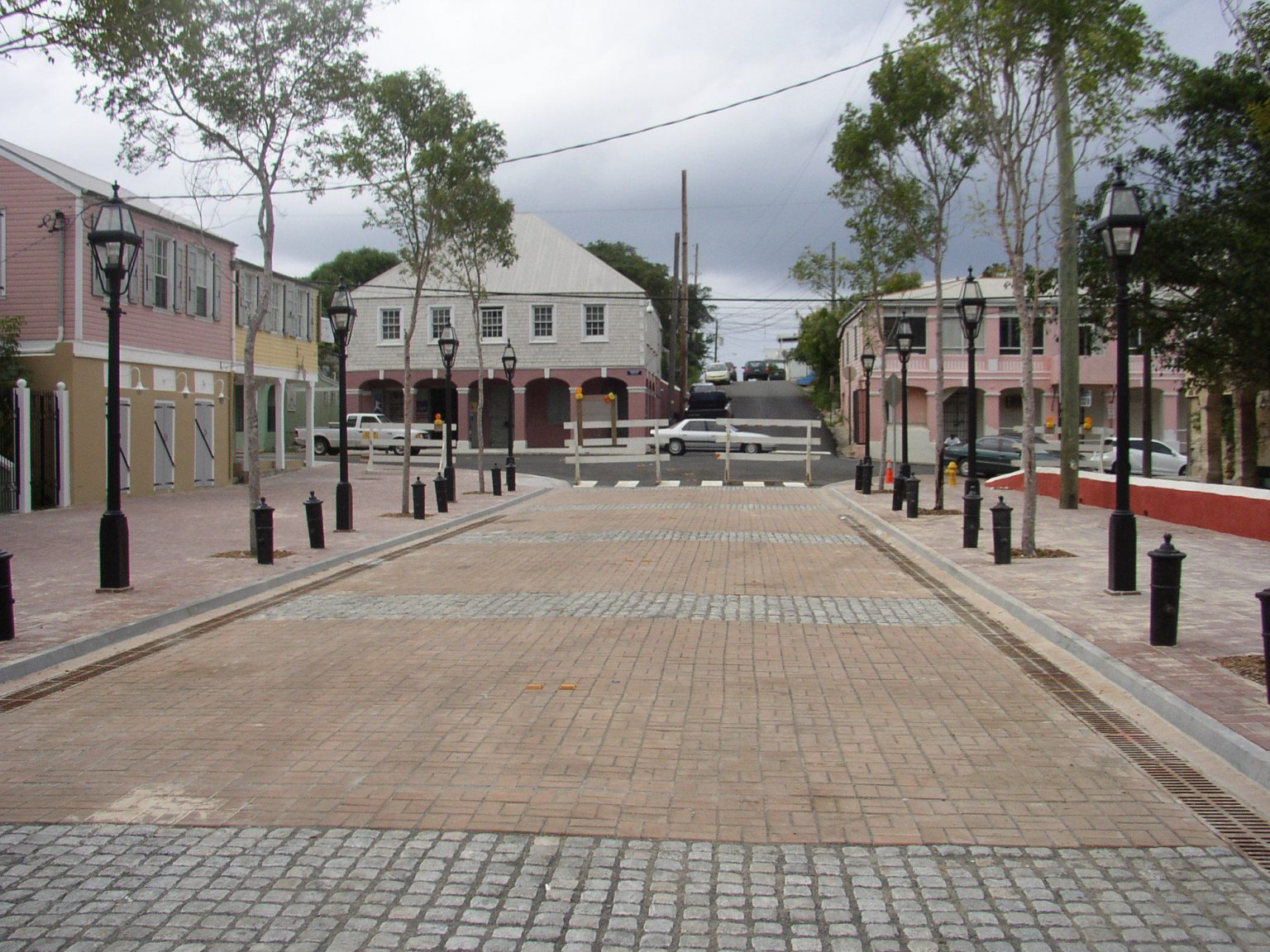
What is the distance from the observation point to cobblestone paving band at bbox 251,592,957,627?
33.5 ft

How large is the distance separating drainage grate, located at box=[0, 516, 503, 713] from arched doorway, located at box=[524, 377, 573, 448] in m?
36.3

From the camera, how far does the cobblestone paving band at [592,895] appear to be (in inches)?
152

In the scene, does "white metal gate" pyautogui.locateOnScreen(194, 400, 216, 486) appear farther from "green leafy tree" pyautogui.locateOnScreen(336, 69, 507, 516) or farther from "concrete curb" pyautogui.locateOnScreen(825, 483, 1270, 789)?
"concrete curb" pyautogui.locateOnScreen(825, 483, 1270, 789)

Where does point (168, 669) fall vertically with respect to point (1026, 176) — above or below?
below

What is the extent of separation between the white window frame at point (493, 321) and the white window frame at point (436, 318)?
151 centimetres

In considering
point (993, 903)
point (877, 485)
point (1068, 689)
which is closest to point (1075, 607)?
point (1068, 689)

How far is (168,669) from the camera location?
834 cm

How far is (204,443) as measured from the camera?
27.4 meters

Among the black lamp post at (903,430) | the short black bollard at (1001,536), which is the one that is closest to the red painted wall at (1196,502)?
the short black bollard at (1001,536)

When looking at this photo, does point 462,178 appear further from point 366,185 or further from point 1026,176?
point 1026,176

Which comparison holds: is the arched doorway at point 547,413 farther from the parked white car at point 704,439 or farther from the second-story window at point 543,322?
the parked white car at point 704,439

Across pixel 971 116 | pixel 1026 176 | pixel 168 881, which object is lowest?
pixel 168 881

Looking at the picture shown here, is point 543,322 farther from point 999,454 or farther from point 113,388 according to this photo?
point 113,388

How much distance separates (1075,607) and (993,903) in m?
6.69
